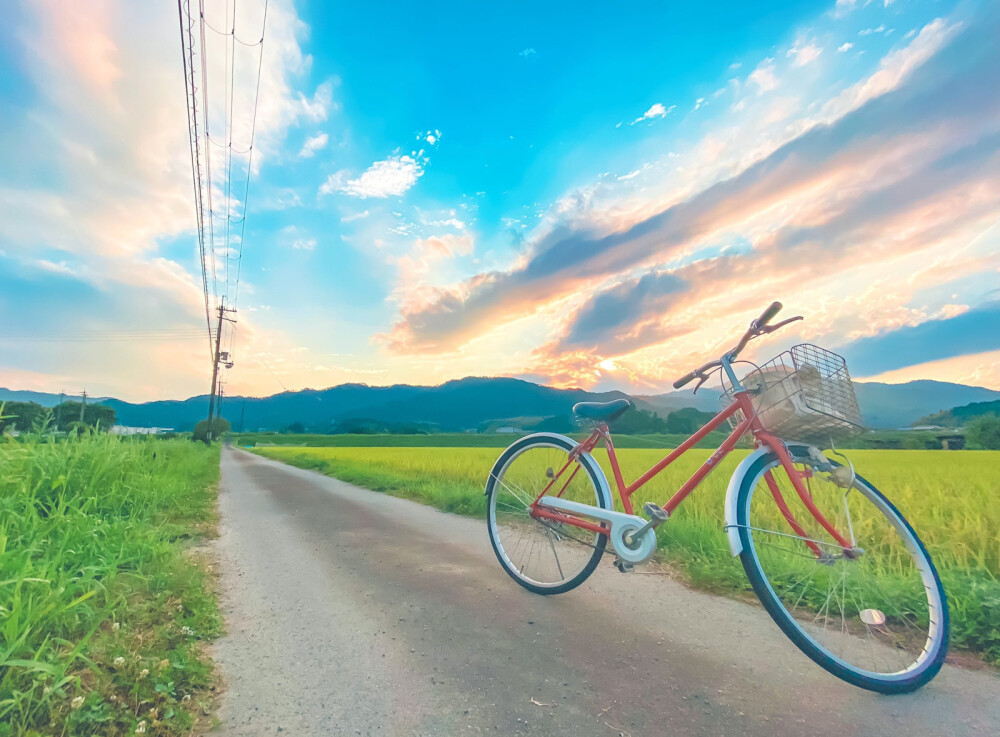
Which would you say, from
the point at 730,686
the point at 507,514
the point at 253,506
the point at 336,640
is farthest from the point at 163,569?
the point at 253,506

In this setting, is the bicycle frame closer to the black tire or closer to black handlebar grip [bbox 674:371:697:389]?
the black tire

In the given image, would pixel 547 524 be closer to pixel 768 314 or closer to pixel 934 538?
pixel 768 314

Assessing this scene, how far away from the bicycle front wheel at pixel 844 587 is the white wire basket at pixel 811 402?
210 millimetres

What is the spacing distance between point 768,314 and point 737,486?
3.31 feet

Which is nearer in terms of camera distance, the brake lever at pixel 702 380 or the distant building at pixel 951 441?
the brake lever at pixel 702 380

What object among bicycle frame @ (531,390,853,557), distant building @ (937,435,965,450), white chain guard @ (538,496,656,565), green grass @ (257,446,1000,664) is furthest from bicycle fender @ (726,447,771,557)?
distant building @ (937,435,965,450)

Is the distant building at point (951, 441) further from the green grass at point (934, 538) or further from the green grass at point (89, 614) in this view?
the green grass at point (89, 614)

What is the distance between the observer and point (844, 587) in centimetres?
275

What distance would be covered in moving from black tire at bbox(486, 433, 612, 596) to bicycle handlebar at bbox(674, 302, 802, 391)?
0.95 metres

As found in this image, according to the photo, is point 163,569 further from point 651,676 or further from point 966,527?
point 966,527

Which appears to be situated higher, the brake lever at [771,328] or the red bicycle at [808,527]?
the brake lever at [771,328]

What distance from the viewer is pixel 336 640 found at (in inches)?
102

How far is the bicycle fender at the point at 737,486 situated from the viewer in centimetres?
230

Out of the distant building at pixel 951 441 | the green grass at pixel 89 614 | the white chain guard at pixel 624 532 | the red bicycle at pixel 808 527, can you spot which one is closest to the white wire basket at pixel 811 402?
the red bicycle at pixel 808 527
